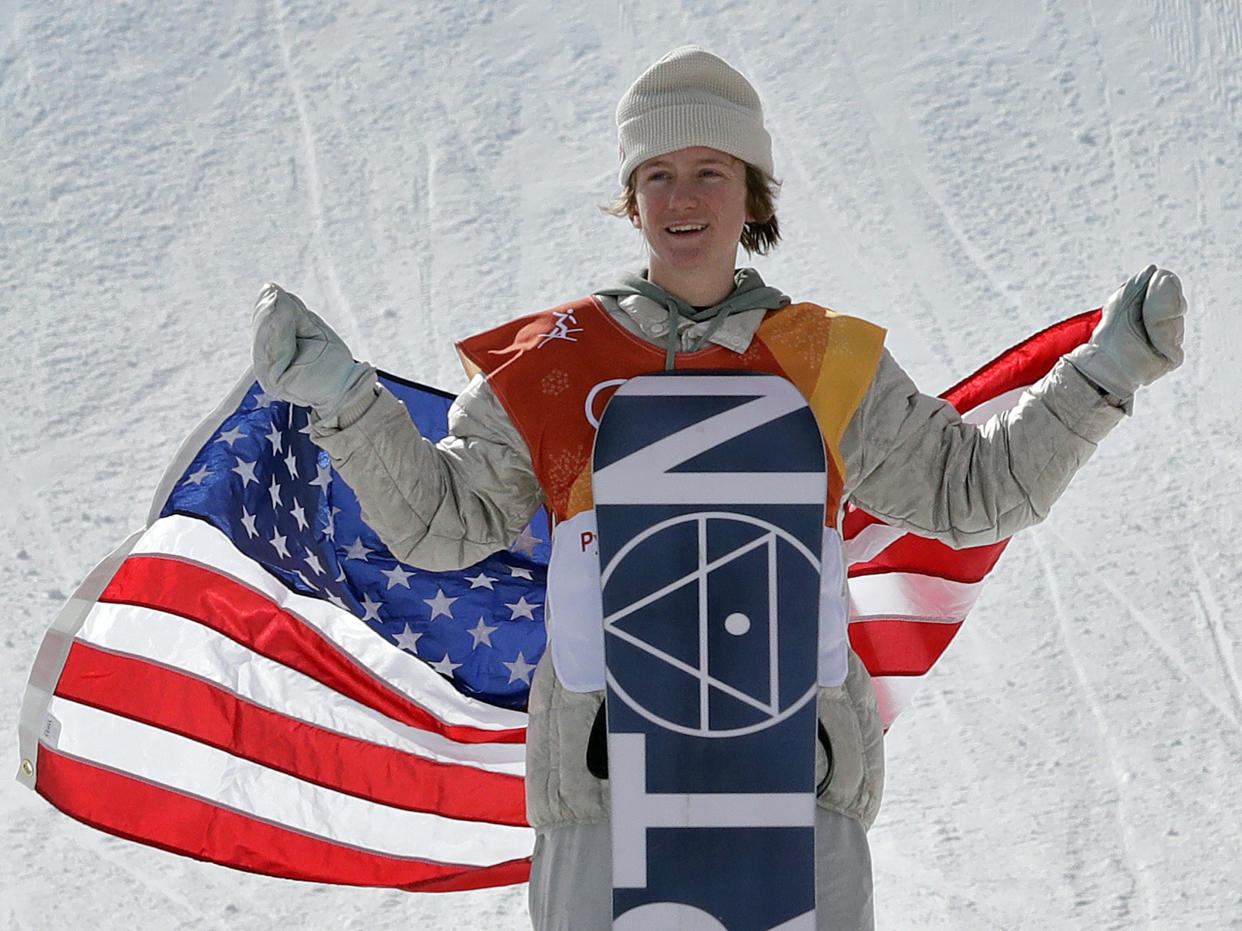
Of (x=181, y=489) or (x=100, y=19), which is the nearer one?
(x=181, y=489)

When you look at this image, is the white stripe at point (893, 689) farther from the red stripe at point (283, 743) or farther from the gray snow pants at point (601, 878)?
the gray snow pants at point (601, 878)

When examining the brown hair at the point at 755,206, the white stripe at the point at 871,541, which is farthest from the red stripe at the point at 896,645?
the brown hair at the point at 755,206

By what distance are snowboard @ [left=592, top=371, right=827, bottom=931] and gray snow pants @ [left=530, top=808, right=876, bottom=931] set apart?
28 millimetres

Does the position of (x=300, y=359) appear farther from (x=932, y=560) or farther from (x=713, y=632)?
(x=932, y=560)

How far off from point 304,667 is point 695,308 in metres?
1.09

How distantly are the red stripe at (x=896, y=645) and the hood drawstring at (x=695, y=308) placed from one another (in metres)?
1.06

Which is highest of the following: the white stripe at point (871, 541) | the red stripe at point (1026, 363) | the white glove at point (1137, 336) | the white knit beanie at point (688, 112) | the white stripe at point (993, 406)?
the white knit beanie at point (688, 112)

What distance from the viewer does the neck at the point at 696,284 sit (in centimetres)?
240

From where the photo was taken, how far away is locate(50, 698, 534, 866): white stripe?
3.02 metres

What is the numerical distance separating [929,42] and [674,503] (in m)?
5.09

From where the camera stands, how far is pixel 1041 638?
15.5 feet

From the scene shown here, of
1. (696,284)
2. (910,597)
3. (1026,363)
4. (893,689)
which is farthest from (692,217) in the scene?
(893,689)

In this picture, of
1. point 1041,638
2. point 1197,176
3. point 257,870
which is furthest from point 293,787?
point 1197,176

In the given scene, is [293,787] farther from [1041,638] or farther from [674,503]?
[1041,638]
